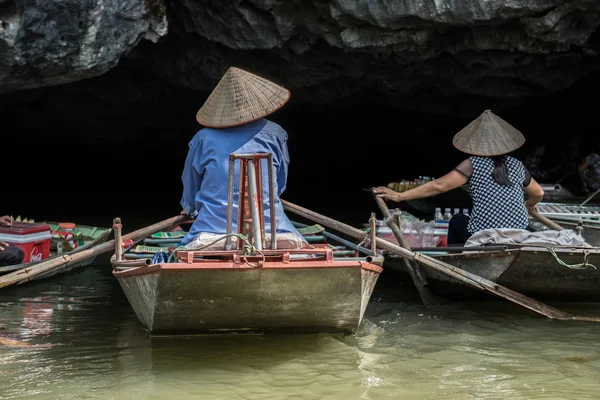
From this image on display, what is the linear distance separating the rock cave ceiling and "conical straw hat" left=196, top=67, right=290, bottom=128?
2884 mm

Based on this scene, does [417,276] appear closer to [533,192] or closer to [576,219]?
[533,192]

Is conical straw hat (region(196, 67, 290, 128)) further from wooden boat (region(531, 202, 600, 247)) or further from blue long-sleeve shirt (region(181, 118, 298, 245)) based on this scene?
wooden boat (region(531, 202, 600, 247))

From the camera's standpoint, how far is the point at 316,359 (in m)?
4.86

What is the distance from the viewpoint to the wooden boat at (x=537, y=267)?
568 cm

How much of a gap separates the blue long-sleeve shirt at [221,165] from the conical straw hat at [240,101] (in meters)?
0.12

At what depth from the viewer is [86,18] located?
24.7 ft

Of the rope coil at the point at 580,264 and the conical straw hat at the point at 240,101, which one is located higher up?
the conical straw hat at the point at 240,101

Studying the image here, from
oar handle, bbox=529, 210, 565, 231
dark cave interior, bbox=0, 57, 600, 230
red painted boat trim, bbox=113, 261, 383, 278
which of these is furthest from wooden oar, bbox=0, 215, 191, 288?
dark cave interior, bbox=0, 57, 600, 230

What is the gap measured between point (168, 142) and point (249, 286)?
44.7 feet

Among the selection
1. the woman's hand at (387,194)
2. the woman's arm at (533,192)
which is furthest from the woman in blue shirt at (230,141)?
the woman's arm at (533,192)

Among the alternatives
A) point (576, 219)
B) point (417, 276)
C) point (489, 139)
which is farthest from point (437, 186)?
point (576, 219)

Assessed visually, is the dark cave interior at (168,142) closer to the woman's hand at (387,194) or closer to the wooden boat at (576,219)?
the wooden boat at (576,219)

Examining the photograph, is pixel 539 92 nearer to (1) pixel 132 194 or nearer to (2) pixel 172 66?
(2) pixel 172 66

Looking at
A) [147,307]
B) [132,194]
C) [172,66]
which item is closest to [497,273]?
[147,307]
